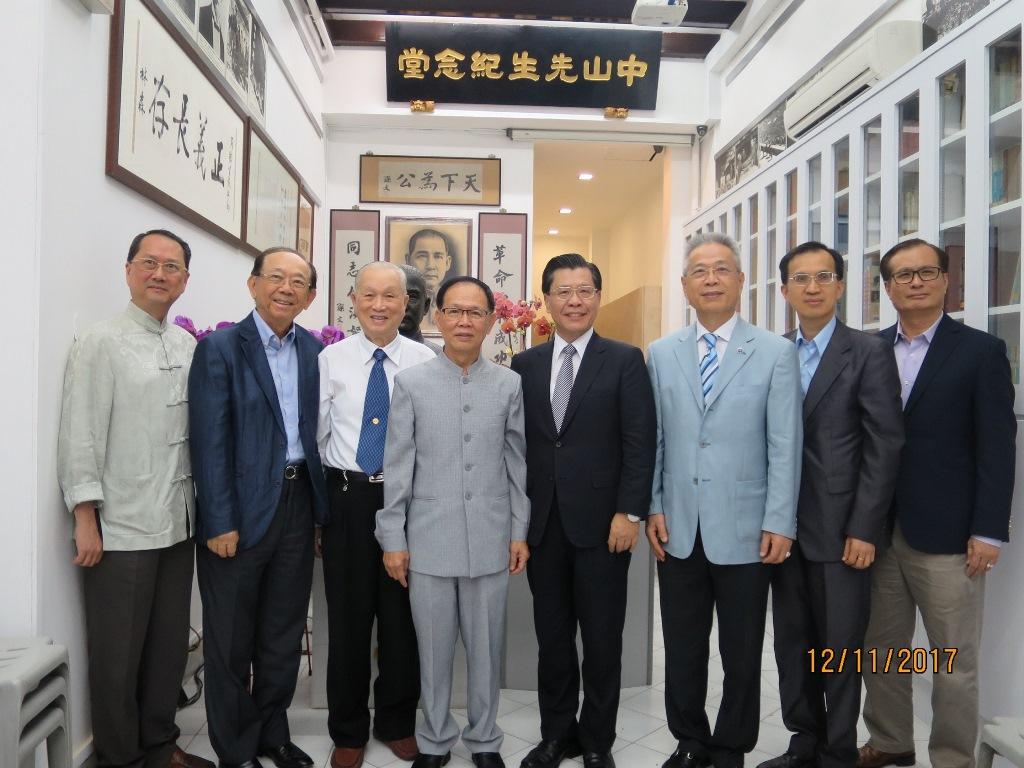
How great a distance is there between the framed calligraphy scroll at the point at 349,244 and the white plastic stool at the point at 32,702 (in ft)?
14.0

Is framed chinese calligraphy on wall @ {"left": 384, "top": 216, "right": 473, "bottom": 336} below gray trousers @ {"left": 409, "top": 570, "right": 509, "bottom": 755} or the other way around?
the other way around

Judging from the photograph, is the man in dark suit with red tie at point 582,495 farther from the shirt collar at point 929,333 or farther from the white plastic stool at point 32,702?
the white plastic stool at point 32,702

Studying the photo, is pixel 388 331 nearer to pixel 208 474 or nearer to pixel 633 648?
pixel 208 474

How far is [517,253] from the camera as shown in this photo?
5.89 metres

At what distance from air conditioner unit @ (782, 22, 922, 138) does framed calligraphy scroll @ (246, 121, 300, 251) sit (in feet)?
9.38

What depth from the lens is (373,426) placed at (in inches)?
87.0

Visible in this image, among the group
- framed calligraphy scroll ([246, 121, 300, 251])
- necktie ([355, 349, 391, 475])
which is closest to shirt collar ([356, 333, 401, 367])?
necktie ([355, 349, 391, 475])

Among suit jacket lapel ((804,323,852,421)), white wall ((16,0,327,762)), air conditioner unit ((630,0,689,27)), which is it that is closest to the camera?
white wall ((16,0,327,762))

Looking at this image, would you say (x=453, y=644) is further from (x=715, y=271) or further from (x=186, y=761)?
(x=715, y=271)

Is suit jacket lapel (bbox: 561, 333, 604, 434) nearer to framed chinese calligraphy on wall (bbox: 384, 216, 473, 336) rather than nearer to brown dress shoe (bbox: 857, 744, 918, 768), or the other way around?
brown dress shoe (bbox: 857, 744, 918, 768)

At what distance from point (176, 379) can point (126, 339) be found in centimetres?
17

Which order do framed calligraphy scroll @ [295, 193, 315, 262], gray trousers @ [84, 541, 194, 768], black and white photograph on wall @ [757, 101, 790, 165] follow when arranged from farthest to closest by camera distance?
framed calligraphy scroll @ [295, 193, 315, 262], black and white photograph on wall @ [757, 101, 790, 165], gray trousers @ [84, 541, 194, 768]

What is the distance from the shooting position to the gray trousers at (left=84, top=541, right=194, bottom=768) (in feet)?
6.49
